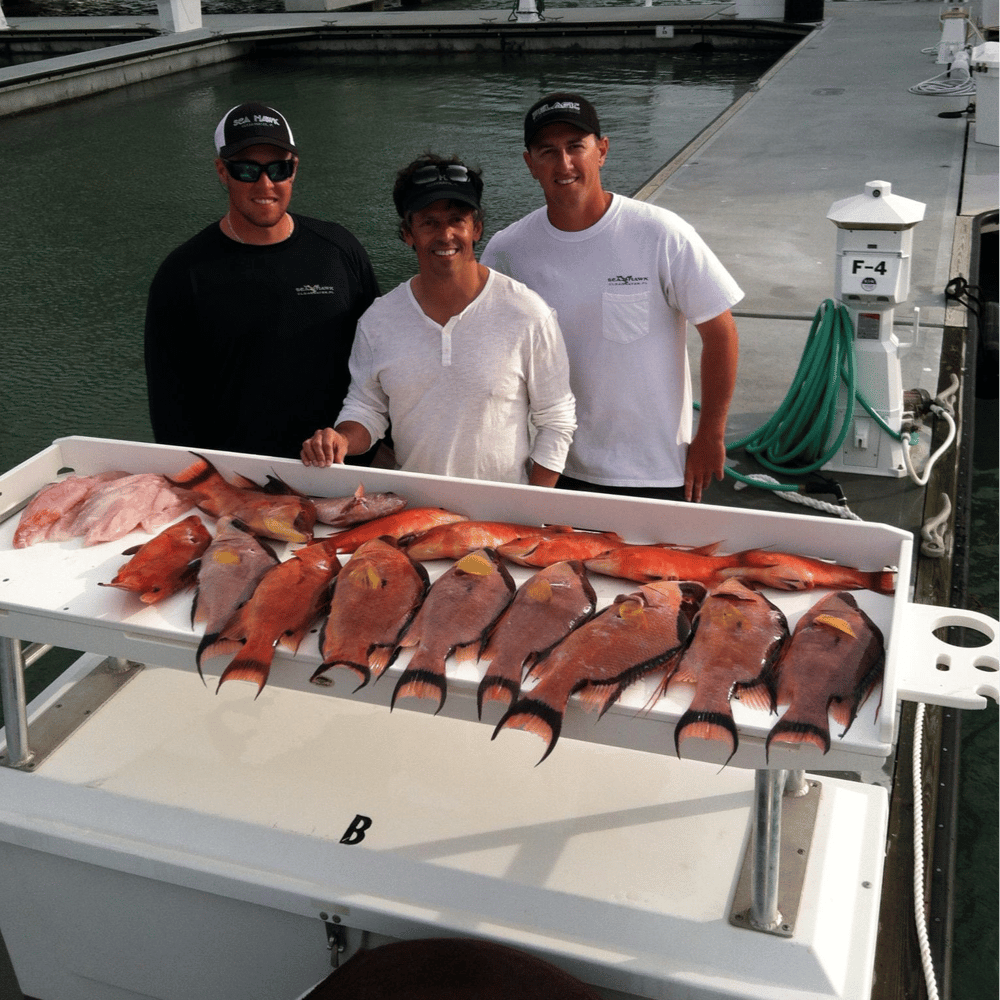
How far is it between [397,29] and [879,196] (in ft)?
51.5

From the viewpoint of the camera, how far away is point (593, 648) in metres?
1.62

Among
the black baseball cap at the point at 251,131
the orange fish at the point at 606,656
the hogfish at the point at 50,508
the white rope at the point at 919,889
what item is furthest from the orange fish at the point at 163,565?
the white rope at the point at 919,889

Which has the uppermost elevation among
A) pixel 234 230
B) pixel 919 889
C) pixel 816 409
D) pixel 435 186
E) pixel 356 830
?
pixel 435 186

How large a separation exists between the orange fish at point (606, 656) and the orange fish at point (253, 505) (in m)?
0.69

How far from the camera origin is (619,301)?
2756mm

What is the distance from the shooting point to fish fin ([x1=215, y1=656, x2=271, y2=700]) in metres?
1.65

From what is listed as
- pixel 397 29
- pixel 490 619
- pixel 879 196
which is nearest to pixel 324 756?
pixel 490 619

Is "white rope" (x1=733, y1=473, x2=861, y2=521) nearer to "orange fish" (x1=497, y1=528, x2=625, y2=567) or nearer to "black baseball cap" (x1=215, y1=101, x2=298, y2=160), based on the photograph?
"orange fish" (x1=497, y1=528, x2=625, y2=567)

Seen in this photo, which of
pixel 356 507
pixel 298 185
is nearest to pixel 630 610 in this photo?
pixel 356 507

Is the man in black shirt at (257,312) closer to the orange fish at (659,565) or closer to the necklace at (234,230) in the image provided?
the necklace at (234,230)

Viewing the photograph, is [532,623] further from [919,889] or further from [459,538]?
[919,889]

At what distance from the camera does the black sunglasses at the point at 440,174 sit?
2.37m

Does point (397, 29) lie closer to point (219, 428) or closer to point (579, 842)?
point (219, 428)

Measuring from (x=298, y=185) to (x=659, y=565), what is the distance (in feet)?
32.0
